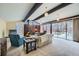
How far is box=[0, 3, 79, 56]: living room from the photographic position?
2.44 meters

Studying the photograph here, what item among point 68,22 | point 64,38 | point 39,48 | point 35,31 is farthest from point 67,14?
point 39,48

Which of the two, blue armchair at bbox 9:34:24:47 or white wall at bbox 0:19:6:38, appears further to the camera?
blue armchair at bbox 9:34:24:47

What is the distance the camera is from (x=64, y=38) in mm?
2691

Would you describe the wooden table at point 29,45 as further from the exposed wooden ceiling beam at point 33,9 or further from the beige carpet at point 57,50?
the exposed wooden ceiling beam at point 33,9

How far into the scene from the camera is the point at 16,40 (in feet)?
8.89

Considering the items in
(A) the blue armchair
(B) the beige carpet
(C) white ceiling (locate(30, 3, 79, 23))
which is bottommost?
(B) the beige carpet

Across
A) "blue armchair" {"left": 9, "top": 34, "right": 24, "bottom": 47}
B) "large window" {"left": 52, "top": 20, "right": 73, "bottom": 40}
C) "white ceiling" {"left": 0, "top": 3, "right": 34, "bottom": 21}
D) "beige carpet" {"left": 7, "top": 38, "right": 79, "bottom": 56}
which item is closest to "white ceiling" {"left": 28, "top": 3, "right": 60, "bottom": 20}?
"white ceiling" {"left": 0, "top": 3, "right": 34, "bottom": 21}

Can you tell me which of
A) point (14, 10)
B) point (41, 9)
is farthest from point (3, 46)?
point (41, 9)

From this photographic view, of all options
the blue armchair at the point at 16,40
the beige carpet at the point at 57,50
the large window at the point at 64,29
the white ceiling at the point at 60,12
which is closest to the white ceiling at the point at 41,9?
the white ceiling at the point at 60,12

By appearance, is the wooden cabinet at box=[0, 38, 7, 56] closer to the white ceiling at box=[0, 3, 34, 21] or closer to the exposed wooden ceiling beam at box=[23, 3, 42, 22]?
the white ceiling at box=[0, 3, 34, 21]

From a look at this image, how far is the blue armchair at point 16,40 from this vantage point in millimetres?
2583

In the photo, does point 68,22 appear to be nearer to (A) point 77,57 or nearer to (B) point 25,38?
(A) point 77,57

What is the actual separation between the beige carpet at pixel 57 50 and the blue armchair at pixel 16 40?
0.13m

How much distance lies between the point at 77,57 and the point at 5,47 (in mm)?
1713
